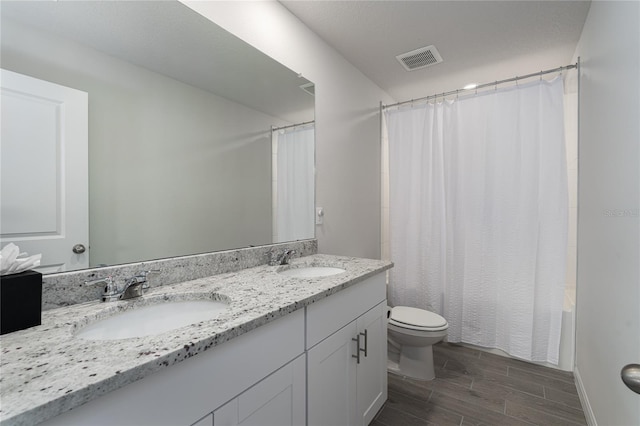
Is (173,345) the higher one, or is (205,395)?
(173,345)

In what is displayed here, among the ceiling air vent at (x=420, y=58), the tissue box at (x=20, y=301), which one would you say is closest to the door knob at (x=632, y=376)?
the tissue box at (x=20, y=301)

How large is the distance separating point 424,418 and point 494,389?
0.61 m

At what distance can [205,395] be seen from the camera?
707 mm

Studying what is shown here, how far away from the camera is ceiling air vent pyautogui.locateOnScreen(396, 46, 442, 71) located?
7.21 ft

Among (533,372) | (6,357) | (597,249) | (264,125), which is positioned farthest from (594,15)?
(6,357)

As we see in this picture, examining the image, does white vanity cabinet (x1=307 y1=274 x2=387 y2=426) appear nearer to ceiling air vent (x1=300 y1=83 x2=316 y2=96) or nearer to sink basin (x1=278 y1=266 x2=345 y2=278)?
sink basin (x1=278 y1=266 x2=345 y2=278)

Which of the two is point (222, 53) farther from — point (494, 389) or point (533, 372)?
point (533, 372)

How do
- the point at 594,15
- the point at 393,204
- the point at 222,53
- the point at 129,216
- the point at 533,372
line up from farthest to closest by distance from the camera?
the point at 393,204 < the point at 533,372 < the point at 594,15 < the point at 222,53 < the point at 129,216

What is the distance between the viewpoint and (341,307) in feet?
4.18

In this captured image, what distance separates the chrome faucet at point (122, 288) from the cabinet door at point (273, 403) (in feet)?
1.67

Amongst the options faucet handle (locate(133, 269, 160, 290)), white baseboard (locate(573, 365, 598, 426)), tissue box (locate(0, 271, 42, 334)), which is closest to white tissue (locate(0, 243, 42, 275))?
tissue box (locate(0, 271, 42, 334))

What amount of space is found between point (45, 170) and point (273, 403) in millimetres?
1008

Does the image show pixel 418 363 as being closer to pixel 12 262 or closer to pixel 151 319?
pixel 151 319

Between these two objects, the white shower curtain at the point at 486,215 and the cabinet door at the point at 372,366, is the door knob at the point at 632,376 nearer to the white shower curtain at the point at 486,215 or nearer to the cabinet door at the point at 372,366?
the cabinet door at the point at 372,366
